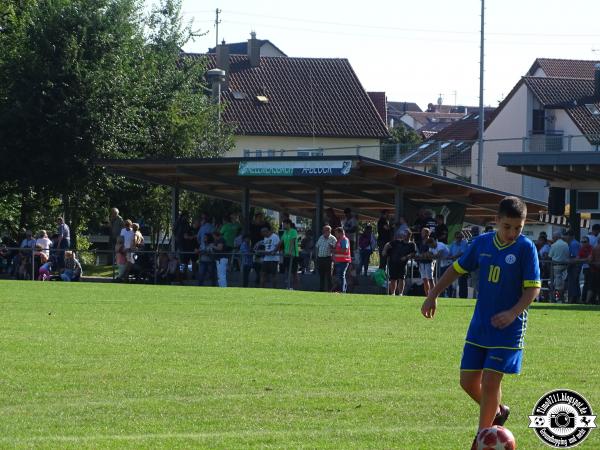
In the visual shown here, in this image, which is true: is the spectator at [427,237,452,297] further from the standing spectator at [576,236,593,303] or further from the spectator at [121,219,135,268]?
the spectator at [121,219,135,268]

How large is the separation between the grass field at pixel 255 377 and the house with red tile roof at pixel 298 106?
59482mm

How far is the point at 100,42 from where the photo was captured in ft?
155

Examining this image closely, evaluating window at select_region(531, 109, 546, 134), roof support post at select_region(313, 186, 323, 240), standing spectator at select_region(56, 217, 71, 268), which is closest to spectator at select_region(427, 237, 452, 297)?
roof support post at select_region(313, 186, 323, 240)

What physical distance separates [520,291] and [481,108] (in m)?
54.2

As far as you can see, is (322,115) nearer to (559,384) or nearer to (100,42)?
(100,42)

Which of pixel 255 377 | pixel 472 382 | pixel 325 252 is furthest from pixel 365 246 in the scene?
pixel 472 382

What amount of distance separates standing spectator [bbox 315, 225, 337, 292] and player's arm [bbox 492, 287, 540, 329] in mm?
22849

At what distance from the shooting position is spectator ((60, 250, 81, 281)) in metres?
36.2

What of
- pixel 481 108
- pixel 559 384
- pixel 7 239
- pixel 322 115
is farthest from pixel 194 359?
pixel 322 115

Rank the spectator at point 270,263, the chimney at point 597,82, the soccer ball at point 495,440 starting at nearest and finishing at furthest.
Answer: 1. the soccer ball at point 495,440
2. the spectator at point 270,263
3. the chimney at point 597,82

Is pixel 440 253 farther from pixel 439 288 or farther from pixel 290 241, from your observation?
pixel 439 288

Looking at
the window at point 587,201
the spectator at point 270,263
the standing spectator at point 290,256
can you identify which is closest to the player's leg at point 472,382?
the standing spectator at point 290,256

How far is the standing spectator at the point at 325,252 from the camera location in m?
31.8

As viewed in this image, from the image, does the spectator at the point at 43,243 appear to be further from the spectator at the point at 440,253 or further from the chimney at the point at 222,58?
the chimney at the point at 222,58
